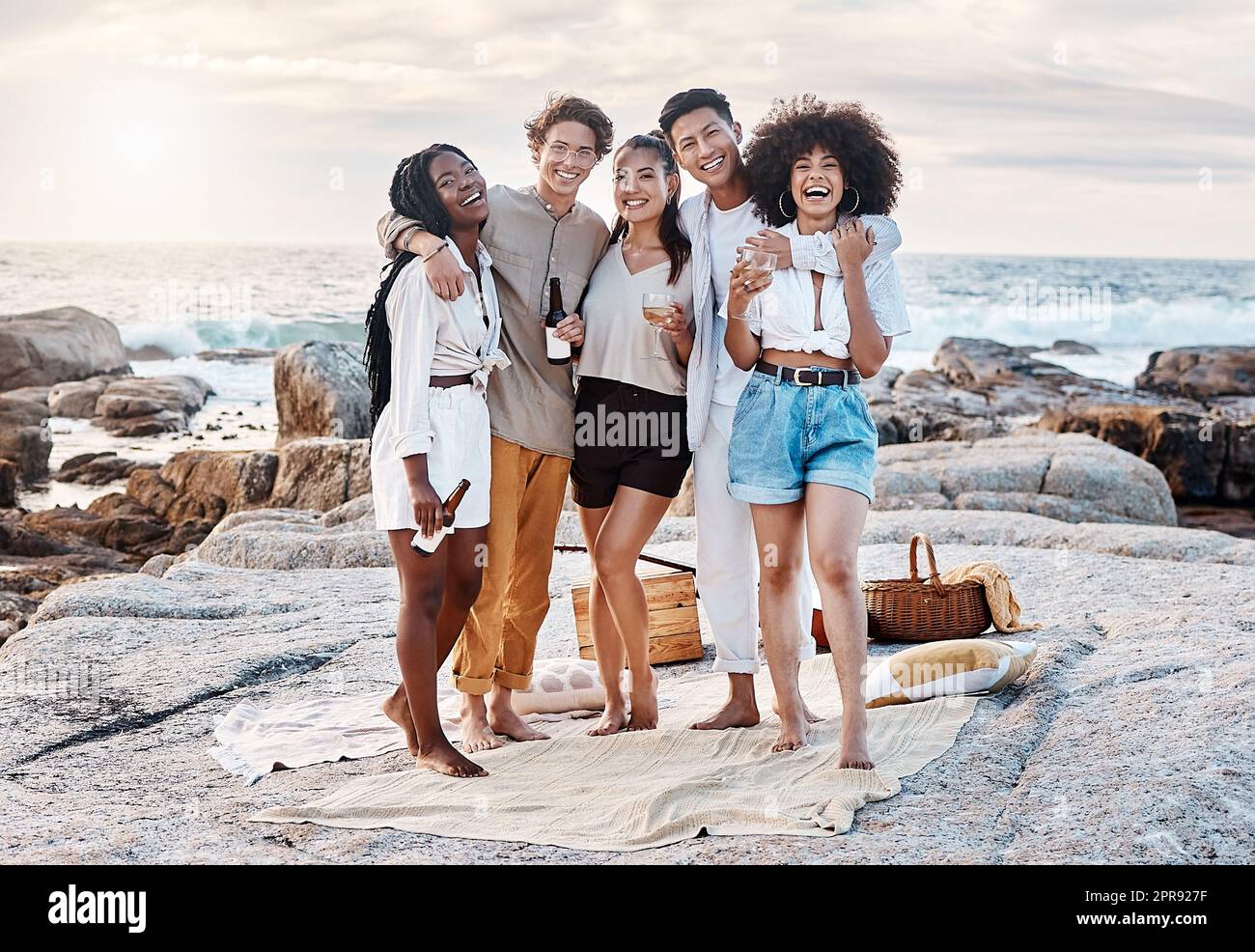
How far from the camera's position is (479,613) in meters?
4.86

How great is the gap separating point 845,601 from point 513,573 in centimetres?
148

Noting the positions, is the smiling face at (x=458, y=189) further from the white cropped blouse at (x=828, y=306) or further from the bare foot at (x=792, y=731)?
the bare foot at (x=792, y=731)

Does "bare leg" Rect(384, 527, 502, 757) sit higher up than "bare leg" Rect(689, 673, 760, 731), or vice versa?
"bare leg" Rect(384, 527, 502, 757)

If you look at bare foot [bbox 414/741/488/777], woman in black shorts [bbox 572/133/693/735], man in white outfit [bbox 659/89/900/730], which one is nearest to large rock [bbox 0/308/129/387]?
woman in black shorts [bbox 572/133/693/735]

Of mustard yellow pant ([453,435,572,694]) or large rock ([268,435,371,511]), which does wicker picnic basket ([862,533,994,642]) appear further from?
large rock ([268,435,371,511])

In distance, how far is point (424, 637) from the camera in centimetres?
442

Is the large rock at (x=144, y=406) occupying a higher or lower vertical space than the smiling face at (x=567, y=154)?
lower

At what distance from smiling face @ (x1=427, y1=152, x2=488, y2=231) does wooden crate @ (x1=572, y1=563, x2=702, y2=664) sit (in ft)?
7.82

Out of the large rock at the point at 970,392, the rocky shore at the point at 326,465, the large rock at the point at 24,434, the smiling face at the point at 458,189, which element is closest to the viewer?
the smiling face at the point at 458,189

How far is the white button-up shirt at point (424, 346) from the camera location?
14.2 feet

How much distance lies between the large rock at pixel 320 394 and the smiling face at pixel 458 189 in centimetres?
1027

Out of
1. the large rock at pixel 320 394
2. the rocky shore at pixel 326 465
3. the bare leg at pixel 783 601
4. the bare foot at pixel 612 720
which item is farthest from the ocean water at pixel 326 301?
the bare leg at pixel 783 601

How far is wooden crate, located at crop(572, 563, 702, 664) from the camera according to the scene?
6.47 meters
